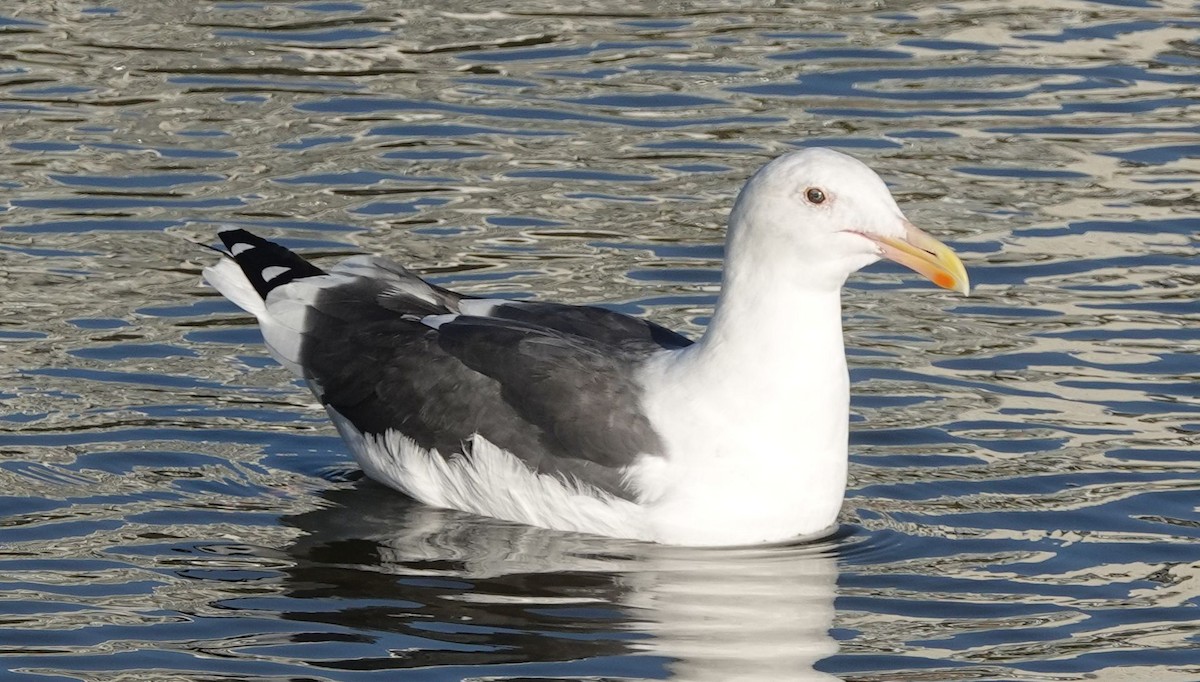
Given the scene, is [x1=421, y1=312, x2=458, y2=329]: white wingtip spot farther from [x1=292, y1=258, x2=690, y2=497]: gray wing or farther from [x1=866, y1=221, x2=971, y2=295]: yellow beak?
[x1=866, y1=221, x2=971, y2=295]: yellow beak

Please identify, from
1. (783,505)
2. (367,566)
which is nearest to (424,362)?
(367,566)

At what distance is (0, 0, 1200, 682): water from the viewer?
814 centimetres

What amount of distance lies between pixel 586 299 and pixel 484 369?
2612 mm

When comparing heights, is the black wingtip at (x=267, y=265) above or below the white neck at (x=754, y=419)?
above

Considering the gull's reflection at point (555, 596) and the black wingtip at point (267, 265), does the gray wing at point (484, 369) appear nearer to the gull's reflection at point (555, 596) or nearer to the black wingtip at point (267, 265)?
the black wingtip at point (267, 265)

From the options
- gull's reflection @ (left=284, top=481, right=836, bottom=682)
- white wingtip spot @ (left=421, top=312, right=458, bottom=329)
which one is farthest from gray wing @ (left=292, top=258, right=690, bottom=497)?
gull's reflection @ (left=284, top=481, right=836, bottom=682)

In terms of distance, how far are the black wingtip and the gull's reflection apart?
1.23 meters

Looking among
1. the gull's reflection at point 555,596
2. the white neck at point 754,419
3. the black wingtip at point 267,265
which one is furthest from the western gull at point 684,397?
the black wingtip at point 267,265

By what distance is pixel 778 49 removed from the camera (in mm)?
16281

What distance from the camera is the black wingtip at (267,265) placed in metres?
10.2

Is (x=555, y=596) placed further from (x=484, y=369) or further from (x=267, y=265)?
(x=267, y=265)

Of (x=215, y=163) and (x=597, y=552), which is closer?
(x=597, y=552)

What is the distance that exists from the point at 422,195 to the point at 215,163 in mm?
1324

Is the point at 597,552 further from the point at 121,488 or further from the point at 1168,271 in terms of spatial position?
the point at 1168,271
